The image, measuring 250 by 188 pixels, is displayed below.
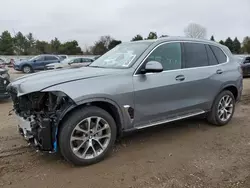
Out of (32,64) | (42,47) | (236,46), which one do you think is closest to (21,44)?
(42,47)

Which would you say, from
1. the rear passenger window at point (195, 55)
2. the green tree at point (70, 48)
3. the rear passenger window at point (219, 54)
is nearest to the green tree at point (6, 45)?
the green tree at point (70, 48)

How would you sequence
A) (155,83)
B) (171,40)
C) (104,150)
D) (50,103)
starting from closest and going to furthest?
(50,103) → (104,150) → (155,83) → (171,40)

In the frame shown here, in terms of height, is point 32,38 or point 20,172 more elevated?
point 32,38

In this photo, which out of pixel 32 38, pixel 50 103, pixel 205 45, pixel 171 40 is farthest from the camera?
pixel 32 38

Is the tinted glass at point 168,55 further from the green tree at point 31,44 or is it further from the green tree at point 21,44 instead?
the green tree at point 21,44

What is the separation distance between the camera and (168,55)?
464 cm

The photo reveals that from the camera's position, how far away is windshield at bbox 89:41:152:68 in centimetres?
438

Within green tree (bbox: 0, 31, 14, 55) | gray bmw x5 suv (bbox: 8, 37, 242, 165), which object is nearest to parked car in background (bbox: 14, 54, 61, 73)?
gray bmw x5 suv (bbox: 8, 37, 242, 165)

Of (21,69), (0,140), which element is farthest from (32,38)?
(0,140)

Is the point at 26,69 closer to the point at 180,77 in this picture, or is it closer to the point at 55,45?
the point at 180,77

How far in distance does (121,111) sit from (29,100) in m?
1.25

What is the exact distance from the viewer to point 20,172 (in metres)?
3.62

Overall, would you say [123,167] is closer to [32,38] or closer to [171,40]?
[171,40]

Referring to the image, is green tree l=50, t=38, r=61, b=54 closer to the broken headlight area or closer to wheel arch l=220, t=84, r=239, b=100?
wheel arch l=220, t=84, r=239, b=100
